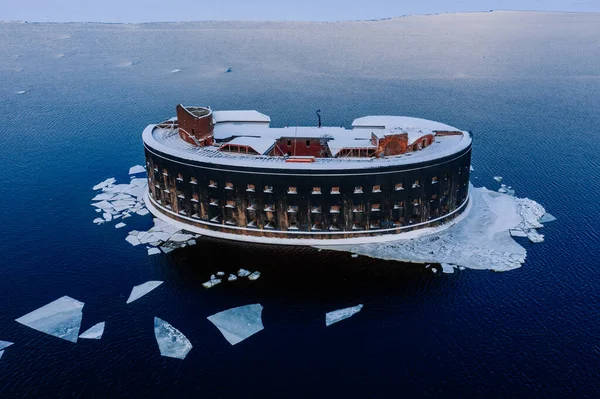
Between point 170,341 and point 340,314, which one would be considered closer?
point 170,341

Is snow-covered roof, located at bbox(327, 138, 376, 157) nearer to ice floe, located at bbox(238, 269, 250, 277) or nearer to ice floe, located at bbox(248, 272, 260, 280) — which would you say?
ice floe, located at bbox(248, 272, 260, 280)

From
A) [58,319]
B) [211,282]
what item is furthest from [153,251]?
[58,319]

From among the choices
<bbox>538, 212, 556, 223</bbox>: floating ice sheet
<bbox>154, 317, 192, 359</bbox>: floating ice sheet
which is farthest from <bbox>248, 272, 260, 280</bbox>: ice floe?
<bbox>538, 212, 556, 223</bbox>: floating ice sheet

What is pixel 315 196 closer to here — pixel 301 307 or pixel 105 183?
pixel 301 307

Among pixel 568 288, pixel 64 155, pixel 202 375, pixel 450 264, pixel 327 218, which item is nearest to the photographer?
pixel 202 375

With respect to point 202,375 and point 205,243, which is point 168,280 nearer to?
point 205,243

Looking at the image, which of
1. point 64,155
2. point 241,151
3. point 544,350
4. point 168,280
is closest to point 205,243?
point 168,280

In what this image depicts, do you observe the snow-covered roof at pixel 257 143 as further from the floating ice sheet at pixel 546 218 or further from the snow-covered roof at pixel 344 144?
the floating ice sheet at pixel 546 218
